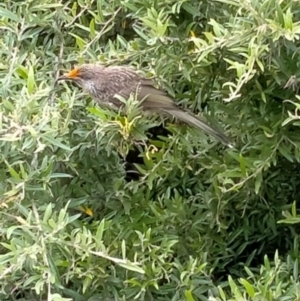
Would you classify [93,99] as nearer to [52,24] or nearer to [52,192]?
[52,24]

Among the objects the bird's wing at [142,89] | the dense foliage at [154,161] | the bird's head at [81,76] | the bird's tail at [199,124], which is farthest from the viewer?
the bird's head at [81,76]

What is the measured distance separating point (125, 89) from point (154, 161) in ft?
1.62

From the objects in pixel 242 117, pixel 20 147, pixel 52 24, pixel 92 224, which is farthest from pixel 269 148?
pixel 52 24

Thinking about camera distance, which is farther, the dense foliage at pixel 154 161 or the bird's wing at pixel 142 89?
the bird's wing at pixel 142 89

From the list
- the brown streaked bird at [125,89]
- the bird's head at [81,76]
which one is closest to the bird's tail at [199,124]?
the brown streaked bird at [125,89]

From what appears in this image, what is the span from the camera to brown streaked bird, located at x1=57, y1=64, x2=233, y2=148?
95.3 inches

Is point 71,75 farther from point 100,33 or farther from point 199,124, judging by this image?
point 199,124

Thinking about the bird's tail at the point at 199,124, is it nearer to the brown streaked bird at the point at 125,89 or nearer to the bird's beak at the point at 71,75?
the brown streaked bird at the point at 125,89

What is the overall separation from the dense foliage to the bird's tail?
3 cm

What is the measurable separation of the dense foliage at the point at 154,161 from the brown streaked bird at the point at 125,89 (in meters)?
0.04

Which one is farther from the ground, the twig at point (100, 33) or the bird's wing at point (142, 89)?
the twig at point (100, 33)

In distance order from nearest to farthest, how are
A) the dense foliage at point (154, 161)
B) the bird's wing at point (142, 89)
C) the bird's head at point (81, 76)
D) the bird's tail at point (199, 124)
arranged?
the dense foliage at point (154, 161) < the bird's tail at point (199, 124) < the bird's wing at point (142, 89) < the bird's head at point (81, 76)

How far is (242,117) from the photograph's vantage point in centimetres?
226

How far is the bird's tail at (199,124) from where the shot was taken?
232cm
